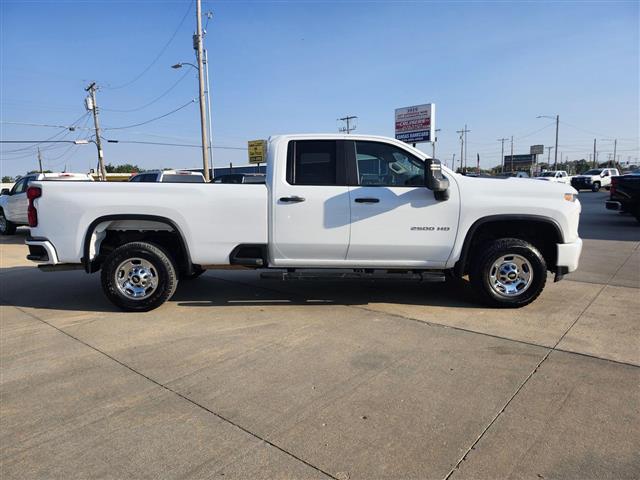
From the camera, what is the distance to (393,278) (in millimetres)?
5262

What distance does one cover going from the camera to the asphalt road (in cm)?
260

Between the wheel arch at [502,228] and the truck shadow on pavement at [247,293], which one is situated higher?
the wheel arch at [502,228]

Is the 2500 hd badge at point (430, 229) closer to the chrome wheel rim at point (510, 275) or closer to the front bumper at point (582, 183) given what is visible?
the chrome wheel rim at point (510, 275)

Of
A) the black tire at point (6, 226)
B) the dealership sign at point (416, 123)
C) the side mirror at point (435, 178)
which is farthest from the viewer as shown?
the dealership sign at point (416, 123)

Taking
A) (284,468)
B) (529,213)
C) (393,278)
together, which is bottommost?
(284,468)

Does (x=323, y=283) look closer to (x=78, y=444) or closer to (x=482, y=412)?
(x=482, y=412)

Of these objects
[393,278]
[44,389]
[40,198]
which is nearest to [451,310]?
[393,278]

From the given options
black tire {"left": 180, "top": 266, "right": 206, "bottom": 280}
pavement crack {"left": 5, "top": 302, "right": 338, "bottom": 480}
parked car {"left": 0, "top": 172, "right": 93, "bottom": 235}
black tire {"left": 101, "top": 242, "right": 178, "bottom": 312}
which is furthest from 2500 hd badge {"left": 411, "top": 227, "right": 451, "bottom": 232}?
parked car {"left": 0, "top": 172, "right": 93, "bottom": 235}

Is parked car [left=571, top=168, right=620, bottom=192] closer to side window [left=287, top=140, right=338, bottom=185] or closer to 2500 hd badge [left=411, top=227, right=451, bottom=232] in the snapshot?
2500 hd badge [left=411, top=227, right=451, bottom=232]

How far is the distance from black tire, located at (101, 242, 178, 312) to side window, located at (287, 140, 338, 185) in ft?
5.85

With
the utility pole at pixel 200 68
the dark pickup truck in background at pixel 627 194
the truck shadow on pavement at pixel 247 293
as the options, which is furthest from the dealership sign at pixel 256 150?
the truck shadow on pavement at pixel 247 293

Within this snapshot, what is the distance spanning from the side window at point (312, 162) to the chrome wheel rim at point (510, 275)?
2.14 metres

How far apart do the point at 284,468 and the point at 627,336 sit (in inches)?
146

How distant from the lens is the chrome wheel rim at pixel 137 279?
17.3ft
